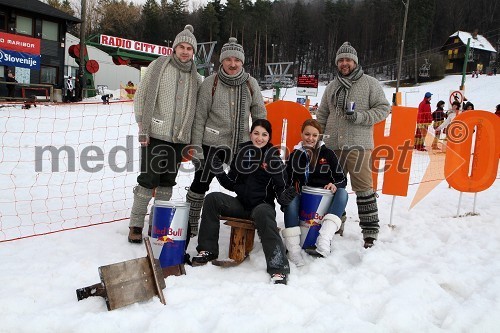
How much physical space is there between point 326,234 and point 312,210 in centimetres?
25

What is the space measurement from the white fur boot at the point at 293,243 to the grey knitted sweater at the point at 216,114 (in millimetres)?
957

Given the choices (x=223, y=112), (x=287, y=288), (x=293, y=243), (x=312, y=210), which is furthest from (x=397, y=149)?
(x=287, y=288)

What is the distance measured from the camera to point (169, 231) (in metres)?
3.08

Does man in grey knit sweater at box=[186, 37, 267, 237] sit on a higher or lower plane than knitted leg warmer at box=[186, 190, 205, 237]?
higher

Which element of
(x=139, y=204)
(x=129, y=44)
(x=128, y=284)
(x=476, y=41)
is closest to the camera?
(x=128, y=284)

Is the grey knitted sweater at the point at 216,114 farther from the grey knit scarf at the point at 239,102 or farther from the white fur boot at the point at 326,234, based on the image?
the white fur boot at the point at 326,234

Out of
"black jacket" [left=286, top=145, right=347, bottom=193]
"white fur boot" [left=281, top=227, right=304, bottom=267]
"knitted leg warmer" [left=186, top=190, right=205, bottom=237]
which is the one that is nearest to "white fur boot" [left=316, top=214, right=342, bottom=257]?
"white fur boot" [left=281, top=227, right=304, bottom=267]

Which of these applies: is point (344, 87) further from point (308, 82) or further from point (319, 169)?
point (308, 82)

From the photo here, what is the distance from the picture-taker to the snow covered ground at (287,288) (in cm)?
235

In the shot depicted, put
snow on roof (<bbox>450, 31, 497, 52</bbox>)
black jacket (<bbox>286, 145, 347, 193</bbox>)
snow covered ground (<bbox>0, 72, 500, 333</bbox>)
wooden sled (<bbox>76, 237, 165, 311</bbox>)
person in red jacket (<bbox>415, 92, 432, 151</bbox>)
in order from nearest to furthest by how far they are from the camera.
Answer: snow covered ground (<bbox>0, 72, 500, 333</bbox>)
wooden sled (<bbox>76, 237, 165, 311</bbox>)
black jacket (<bbox>286, 145, 347, 193</bbox>)
person in red jacket (<bbox>415, 92, 432, 151</bbox>)
snow on roof (<bbox>450, 31, 497, 52</bbox>)

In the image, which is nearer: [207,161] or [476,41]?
[207,161]

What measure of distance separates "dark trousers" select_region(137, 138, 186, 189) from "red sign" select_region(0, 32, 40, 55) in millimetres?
21278

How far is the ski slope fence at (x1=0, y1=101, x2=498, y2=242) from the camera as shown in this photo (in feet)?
13.5

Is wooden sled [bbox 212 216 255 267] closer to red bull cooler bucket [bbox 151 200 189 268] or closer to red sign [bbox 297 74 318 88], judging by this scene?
red bull cooler bucket [bbox 151 200 189 268]
